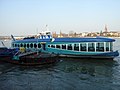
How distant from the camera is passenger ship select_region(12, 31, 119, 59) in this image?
27.2 m

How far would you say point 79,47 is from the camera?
2845 cm

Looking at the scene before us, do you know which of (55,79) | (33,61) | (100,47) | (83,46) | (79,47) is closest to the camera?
(55,79)

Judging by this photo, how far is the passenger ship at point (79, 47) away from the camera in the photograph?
2720 cm

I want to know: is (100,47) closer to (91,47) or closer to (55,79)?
(91,47)

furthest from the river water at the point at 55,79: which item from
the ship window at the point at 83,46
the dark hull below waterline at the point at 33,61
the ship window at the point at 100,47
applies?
the ship window at the point at 83,46

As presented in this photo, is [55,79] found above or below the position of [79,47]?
below

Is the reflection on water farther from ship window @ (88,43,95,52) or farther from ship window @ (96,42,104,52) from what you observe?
ship window @ (88,43,95,52)

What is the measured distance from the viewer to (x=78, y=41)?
93.3 feet

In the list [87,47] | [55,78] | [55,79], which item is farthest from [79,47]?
[55,79]

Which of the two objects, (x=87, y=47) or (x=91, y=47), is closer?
(x=91, y=47)

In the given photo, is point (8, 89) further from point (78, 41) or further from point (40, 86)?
point (78, 41)

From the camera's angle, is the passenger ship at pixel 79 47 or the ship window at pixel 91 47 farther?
the ship window at pixel 91 47

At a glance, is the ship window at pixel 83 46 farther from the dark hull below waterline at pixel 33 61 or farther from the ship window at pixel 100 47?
the dark hull below waterline at pixel 33 61

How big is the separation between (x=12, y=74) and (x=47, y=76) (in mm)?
3919
